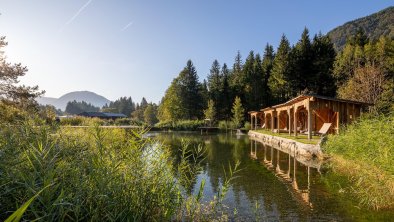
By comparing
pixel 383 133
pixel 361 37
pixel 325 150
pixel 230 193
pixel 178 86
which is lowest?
pixel 230 193

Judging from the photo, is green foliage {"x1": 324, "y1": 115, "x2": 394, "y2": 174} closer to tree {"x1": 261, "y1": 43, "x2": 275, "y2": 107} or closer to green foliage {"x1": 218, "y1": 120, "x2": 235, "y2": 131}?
green foliage {"x1": 218, "y1": 120, "x2": 235, "y2": 131}

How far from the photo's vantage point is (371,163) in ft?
22.6

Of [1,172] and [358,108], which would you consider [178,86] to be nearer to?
[358,108]

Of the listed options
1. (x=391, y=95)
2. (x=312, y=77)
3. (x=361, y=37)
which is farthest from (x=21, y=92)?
(x=361, y=37)

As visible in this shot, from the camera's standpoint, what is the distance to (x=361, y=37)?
1583 inches

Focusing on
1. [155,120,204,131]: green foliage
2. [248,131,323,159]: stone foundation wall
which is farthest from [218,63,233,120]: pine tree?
[248,131,323,159]: stone foundation wall

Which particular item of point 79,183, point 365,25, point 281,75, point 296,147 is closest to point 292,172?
point 296,147

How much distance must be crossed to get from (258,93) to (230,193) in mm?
40583

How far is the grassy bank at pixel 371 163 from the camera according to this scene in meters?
Answer: 6.11

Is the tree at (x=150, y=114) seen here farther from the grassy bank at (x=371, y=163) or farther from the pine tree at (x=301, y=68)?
the grassy bank at (x=371, y=163)

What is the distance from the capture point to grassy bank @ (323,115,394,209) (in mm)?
6114

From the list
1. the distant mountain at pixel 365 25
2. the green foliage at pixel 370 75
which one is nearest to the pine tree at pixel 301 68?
the green foliage at pixel 370 75

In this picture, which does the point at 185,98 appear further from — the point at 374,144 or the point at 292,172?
the point at 374,144

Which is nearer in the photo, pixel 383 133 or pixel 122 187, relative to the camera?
pixel 122 187
